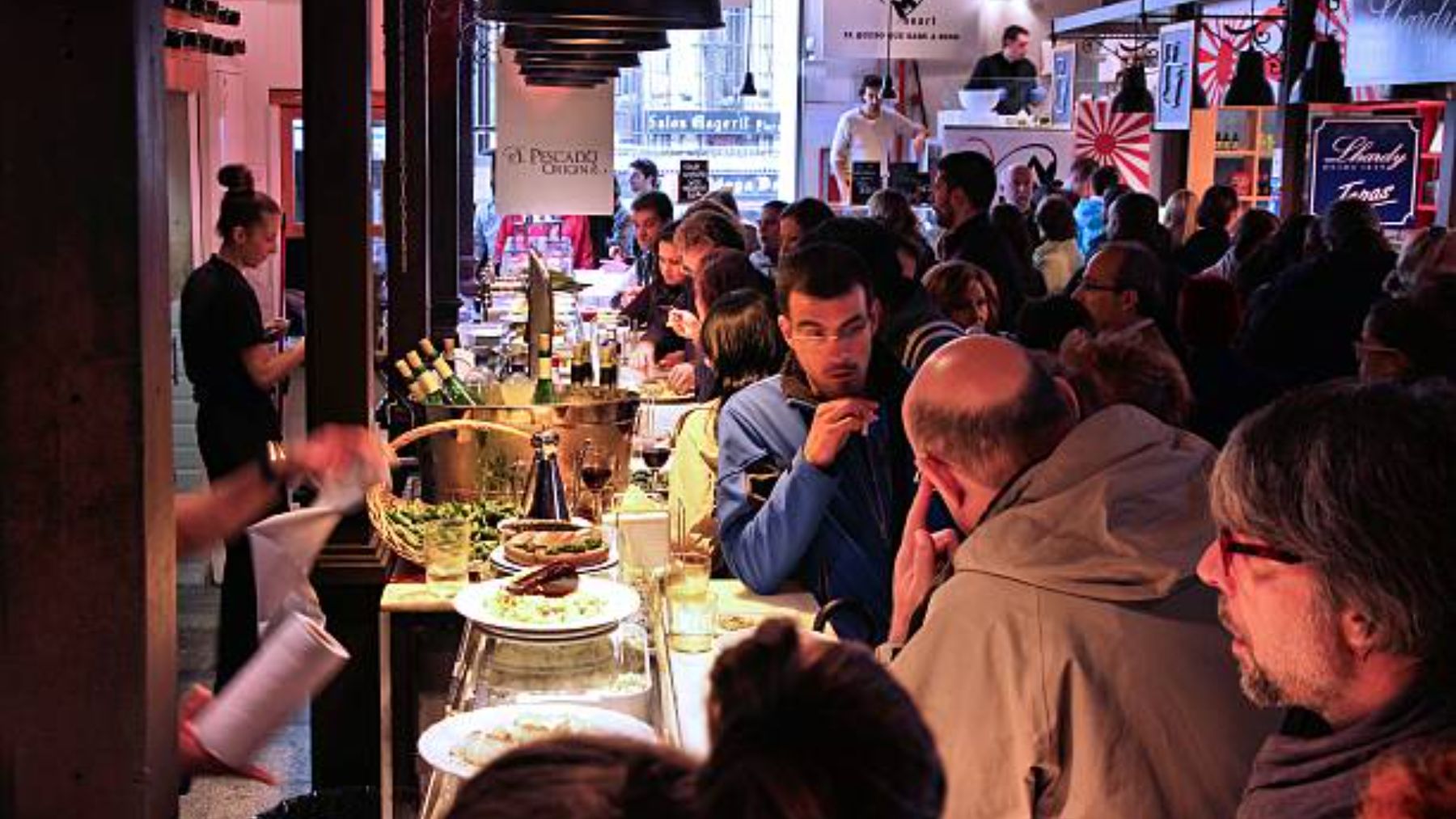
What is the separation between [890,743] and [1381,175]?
408 inches

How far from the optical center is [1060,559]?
2422 millimetres

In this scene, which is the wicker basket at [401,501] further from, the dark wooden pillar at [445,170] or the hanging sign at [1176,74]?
the hanging sign at [1176,74]

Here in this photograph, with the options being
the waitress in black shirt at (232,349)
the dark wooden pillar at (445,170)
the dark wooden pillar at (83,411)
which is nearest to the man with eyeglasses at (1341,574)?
the dark wooden pillar at (83,411)

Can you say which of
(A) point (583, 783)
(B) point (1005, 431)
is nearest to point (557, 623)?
(B) point (1005, 431)

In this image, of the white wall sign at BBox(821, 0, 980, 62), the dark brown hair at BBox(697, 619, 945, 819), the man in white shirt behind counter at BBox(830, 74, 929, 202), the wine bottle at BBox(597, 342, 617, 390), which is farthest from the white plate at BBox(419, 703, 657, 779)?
the white wall sign at BBox(821, 0, 980, 62)

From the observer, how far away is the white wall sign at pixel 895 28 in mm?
16391

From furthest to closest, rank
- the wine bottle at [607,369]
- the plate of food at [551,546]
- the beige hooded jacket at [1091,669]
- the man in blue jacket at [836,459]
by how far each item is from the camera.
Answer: the wine bottle at [607,369]
the man in blue jacket at [836,459]
the plate of food at [551,546]
the beige hooded jacket at [1091,669]

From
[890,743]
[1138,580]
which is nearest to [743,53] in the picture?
[1138,580]

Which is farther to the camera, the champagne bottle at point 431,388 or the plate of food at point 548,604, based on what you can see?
the champagne bottle at point 431,388

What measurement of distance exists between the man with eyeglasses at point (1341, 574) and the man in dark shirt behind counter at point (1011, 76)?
48.7ft

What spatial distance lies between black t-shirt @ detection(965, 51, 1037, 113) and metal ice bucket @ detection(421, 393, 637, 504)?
12.8 m

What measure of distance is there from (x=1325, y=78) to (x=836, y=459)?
728 centimetres

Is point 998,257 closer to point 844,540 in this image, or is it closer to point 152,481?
point 844,540

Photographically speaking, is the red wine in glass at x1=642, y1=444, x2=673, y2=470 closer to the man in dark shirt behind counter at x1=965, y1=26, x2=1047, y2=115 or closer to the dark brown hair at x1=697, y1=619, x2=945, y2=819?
the dark brown hair at x1=697, y1=619, x2=945, y2=819
